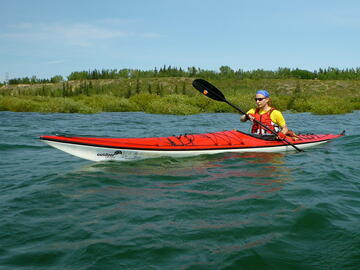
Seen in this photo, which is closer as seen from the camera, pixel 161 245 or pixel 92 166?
pixel 161 245

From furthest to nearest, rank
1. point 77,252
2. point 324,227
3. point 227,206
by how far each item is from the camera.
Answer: point 227,206
point 324,227
point 77,252

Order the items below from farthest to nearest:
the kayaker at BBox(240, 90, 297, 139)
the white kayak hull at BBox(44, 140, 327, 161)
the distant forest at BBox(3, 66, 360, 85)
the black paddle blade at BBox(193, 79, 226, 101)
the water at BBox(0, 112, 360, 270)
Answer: the distant forest at BBox(3, 66, 360, 85) < the black paddle blade at BBox(193, 79, 226, 101) < the kayaker at BBox(240, 90, 297, 139) < the white kayak hull at BBox(44, 140, 327, 161) < the water at BBox(0, 112, 360, 270)

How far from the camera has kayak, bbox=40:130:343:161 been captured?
5.11 metres

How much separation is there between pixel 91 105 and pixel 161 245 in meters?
16.8

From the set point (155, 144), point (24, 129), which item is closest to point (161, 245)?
point (155, 144)

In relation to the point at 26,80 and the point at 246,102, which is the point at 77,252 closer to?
the point at 246,102

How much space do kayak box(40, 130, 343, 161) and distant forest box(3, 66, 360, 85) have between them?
29.0 metres

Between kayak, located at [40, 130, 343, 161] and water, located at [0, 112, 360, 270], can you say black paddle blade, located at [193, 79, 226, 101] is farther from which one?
water, located at [0, 112, 360, 270]

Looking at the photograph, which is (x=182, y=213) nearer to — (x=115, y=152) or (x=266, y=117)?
(x=115, y=152)

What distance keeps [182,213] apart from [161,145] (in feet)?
7.55

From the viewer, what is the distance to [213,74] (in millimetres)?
35844

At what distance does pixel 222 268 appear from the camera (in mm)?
2393

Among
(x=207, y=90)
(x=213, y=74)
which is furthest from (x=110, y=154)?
(x=213, y=74)

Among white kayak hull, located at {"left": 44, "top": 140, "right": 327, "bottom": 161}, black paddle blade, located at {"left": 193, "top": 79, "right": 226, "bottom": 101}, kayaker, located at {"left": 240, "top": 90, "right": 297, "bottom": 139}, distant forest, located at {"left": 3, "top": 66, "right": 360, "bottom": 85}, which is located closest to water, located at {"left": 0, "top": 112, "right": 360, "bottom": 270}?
white kayak hull, located at {"left": 44, "top": 140, "right": 327, "bottom": 161}
